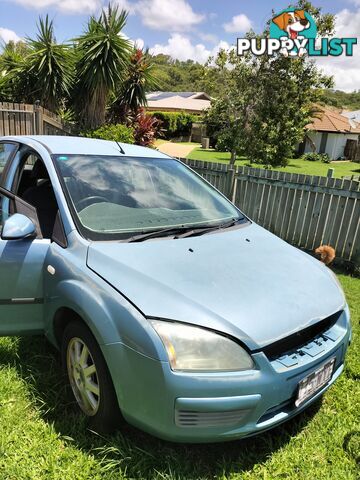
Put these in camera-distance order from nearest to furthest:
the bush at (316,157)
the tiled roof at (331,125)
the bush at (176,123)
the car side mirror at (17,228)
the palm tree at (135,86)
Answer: the car side mirror at (17,228), the palm tree at (135,86), the bush at (316,157), the bush at (176,123), the tiled roof at (331,125)

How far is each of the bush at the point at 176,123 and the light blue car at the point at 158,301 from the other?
30.4 metres

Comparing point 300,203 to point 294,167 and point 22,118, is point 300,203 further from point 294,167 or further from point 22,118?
point 294,167

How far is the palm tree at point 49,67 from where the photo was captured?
1131cm

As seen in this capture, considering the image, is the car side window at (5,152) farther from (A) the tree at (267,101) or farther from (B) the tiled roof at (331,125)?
(B) the tiled roof at (331,125)

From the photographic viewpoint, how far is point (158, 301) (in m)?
1.90

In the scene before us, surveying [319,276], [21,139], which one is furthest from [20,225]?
[319,276]

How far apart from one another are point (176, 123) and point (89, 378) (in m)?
34.0

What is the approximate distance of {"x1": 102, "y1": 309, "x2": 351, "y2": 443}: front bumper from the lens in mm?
1754

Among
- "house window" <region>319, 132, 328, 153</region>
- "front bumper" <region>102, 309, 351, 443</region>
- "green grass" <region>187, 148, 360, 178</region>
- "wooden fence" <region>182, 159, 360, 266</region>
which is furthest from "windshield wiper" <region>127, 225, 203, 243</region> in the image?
"house window" <region>319, 132, 328, 153</region>

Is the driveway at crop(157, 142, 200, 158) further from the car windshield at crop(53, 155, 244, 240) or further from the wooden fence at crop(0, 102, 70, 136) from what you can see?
the car windshield at crop(53, 155, 244, 240)

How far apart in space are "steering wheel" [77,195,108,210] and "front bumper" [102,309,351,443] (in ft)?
3.36

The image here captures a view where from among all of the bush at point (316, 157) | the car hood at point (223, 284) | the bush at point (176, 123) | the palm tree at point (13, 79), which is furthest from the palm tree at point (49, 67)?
the bush at point (316, 157)

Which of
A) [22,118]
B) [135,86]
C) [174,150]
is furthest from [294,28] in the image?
[174,150]

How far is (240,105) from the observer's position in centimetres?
1161
